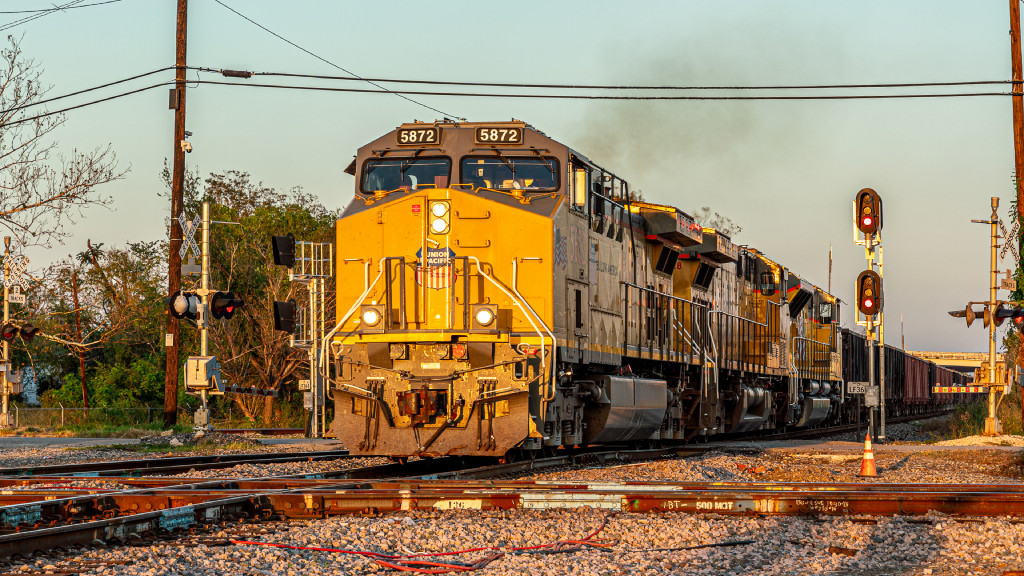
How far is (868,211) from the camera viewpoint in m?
16.0

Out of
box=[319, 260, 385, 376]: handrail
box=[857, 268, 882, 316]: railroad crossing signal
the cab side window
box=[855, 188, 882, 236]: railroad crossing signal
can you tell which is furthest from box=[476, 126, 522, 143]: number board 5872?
box=[857, 268, 882, 316]: railroad crossing signal

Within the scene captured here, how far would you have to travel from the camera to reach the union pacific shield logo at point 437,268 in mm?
13070

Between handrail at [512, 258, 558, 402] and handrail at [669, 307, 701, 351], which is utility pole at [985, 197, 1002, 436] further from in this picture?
handrail at [512, 258, 558, 402]

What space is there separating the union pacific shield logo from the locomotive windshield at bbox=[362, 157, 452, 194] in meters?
0.94

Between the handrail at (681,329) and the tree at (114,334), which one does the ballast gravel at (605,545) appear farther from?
the tree at (114,334)

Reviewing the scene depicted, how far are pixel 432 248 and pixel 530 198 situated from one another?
52.8 inches

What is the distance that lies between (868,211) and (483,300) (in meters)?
6.37

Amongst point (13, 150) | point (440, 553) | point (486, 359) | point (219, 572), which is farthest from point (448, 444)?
point (13, 150)

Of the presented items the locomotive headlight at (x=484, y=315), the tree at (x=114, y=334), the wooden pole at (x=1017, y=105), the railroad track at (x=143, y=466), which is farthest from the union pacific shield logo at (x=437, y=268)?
the tree at (x=114, y=334)

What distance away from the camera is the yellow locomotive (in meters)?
12.6

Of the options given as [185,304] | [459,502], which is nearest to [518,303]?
[459,502]

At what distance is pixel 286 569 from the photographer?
6172 mm

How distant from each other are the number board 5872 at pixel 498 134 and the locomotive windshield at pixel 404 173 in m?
0.51

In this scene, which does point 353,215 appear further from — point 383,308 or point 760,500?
point 760,500
